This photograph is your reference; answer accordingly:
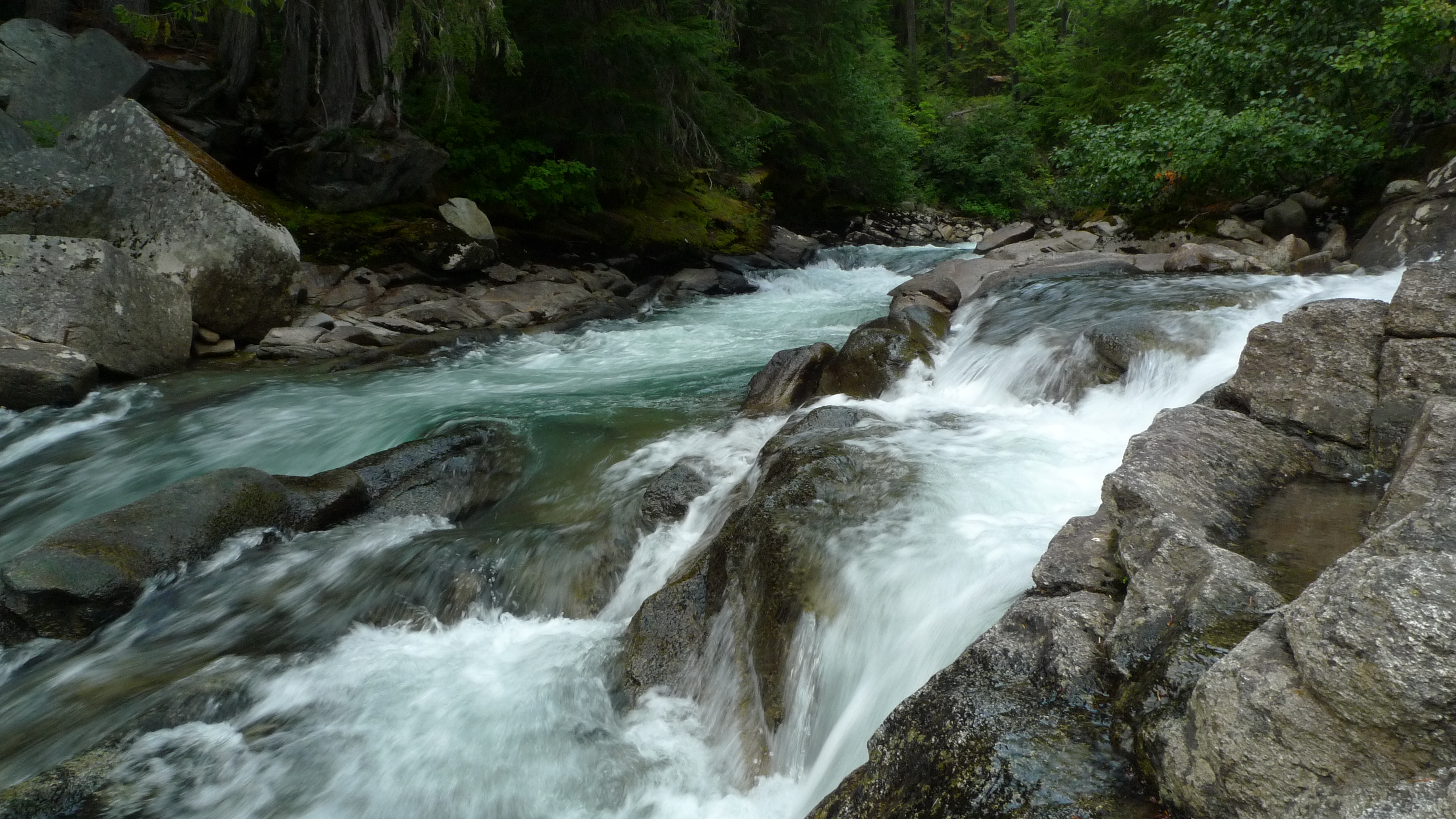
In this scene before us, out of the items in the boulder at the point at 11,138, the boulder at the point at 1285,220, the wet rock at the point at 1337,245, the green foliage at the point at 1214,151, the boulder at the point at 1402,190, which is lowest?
the wet rock at the point at 1337,245

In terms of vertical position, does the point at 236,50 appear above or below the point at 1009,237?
above

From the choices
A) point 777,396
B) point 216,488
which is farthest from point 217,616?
point 777,396

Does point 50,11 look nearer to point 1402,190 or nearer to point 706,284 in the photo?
point 706,284

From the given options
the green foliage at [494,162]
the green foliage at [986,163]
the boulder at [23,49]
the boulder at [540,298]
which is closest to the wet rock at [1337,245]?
the boulder at [540,298]

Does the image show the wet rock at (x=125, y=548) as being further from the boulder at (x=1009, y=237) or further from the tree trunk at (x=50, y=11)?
the boulder at (x=1009, y=237)

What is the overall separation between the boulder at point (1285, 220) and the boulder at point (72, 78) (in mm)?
16203

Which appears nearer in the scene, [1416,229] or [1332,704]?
[1332,704]

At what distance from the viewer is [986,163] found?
3059cm

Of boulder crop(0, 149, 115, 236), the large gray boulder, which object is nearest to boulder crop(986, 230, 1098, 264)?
the large gray boulder

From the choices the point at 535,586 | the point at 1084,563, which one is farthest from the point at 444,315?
the point at 1084,563

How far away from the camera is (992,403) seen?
23.9 ft

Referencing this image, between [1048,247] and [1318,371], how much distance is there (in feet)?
33.4

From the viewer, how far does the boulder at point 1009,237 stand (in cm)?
1669

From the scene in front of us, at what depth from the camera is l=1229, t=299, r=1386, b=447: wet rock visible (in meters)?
4.20
